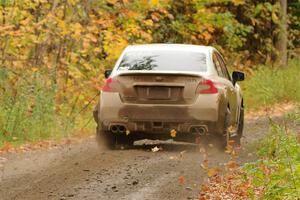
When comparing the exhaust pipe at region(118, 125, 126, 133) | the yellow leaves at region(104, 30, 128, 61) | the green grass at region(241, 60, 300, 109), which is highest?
the yellow leaves at region(104, 30, 128, 61)

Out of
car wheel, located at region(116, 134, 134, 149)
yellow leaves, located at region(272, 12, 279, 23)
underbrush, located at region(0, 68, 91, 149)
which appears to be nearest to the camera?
car wheel, located at region(116, 134, 134, 149)

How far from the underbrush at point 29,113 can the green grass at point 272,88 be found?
24.8 feet

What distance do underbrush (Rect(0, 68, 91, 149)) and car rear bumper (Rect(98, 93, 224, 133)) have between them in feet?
10.1

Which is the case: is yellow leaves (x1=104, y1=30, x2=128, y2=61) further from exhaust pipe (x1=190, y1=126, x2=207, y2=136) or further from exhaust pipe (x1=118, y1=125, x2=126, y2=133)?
exhaust pipe (x1=190, y1=126, x2=207, y2=136)

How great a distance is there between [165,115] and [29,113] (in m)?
5.51

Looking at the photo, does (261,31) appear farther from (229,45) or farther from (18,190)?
(18,190)

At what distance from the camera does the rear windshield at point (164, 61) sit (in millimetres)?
13555

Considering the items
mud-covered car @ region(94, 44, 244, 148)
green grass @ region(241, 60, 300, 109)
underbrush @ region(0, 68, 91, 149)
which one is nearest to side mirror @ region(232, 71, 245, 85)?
mud-covered car @ region(94, 44, 244, 148)

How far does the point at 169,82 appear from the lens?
1316cm

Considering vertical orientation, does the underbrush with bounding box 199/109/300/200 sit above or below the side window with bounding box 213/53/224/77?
below

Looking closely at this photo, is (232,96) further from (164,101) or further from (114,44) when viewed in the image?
(114,44)

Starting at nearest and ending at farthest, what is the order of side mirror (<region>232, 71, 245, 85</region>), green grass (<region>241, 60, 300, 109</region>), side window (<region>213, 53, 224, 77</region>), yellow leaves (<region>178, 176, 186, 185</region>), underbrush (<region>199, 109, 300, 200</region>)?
underbrush (<region>199, 109, 300, 200</region>)
yellow leaves (<region>178, 176, 186, 185</region>)
side window (<region>213, 53, 224, 77</region>)
side mirror (<region>232, 71, 245, 85</region>)
green grass (<region>241, 60, 300, 109</region>)

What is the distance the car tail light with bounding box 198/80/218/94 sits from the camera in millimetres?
13219

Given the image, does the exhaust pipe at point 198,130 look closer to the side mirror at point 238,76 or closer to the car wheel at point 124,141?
the car wheel at point 124,141
